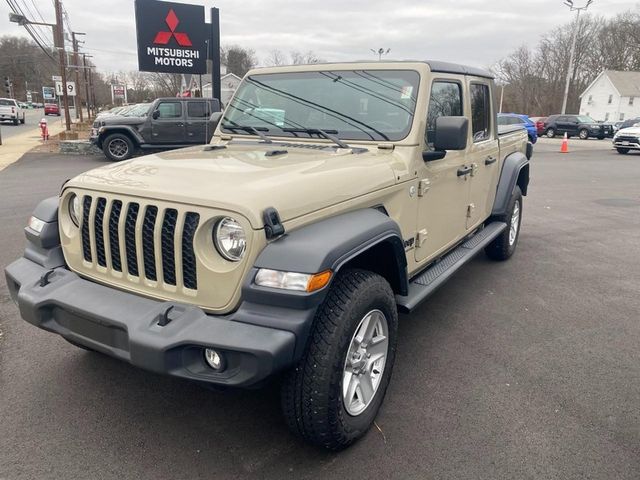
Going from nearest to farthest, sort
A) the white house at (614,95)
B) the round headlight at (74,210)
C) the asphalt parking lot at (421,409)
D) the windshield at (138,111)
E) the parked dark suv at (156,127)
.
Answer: the asphalt parking lot at (421,409)
the round headlight at (74,210)
the parked dark suv at (156,127)
the windshield at (138,111)
the white house at (614,95)

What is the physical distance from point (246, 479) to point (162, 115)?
14.0 meters

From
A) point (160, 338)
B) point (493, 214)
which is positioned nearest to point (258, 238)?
point (160, 338)

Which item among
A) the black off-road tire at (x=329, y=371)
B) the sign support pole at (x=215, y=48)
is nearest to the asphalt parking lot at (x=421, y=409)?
the black off-road tire at (x=329, y=371)

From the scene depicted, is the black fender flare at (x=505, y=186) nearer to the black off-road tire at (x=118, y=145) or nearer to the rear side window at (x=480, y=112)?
the rear side window at (x=480, y=112)

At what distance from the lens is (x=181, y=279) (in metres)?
2.31

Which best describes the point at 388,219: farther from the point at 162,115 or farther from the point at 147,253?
the point at 162,115

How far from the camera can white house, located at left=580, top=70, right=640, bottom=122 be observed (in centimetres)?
6084

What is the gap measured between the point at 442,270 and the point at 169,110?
42.4 feet

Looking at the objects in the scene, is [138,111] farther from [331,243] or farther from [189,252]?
[331,243]

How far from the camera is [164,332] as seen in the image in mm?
2113

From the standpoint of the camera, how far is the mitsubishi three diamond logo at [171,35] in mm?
13367

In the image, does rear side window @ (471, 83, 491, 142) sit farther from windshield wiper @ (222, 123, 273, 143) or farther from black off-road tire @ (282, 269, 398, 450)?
black off-road tire @ (282, 269, 398, 450)

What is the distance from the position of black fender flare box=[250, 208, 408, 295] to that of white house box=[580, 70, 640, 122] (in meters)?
66.5

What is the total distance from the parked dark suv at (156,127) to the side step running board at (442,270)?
1135 centimetres
